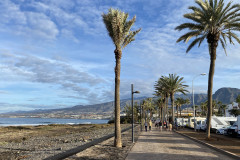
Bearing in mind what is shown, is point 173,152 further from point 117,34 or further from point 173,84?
point 173,84

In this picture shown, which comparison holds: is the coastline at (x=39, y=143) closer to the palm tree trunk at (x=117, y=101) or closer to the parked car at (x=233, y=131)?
the palm tree trunk at (x=117, y=101)

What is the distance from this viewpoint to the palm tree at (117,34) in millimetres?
18875

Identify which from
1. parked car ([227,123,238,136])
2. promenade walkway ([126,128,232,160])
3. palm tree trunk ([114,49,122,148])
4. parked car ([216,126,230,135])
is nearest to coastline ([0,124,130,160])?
palm tree trunk ([114,49,122,148])

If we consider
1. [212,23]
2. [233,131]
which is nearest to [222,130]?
[233,131]

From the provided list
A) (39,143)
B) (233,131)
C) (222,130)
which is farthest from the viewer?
(222,130)

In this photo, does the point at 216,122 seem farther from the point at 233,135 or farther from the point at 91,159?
the point at 91,159

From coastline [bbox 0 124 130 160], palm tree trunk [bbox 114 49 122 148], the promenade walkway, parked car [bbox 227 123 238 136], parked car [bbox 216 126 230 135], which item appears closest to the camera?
the promenade walkway

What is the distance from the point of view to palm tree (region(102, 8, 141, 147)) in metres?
18.9

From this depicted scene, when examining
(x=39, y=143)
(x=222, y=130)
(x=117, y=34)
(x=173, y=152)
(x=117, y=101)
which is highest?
(x=117, y=34)

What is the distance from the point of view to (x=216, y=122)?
39312mm

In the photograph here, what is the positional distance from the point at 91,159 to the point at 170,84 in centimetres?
3953

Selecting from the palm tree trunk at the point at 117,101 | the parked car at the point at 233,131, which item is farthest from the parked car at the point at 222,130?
the palm tree trunk at the point at 117,101

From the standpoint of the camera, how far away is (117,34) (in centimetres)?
1920

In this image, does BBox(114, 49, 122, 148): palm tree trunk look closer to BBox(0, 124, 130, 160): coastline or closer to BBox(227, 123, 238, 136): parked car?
BBox(0, 124, 130, 160): coastline
